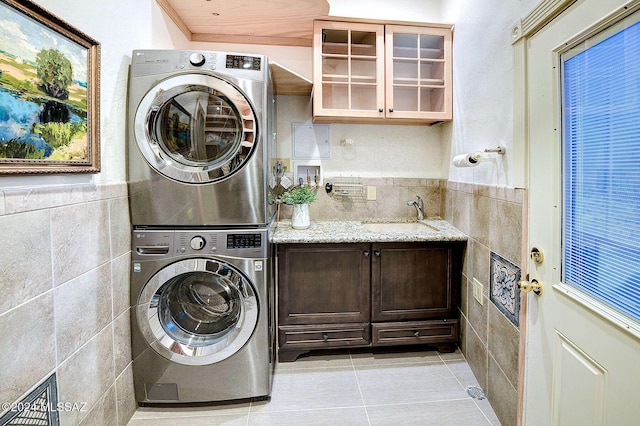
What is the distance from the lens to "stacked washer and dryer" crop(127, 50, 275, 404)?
1.52m

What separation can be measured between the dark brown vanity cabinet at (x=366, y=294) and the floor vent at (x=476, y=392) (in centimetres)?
34

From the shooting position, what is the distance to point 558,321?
3.74 feet

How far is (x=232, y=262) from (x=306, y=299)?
639 mm

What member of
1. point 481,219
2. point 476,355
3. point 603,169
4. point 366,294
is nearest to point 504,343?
point 476,355

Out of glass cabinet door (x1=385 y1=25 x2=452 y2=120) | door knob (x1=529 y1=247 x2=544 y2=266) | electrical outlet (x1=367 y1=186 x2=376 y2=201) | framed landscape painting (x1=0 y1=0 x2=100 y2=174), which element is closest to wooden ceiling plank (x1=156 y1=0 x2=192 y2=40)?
framed landscape painting (x1=0 y1=0 x2=100 y2=174)

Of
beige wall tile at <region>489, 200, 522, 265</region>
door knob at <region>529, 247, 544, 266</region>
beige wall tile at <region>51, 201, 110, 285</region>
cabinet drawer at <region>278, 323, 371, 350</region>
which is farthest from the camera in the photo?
cabinet drawer at <region>278, 323, 371, 350</region>

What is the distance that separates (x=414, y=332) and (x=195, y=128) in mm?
1883

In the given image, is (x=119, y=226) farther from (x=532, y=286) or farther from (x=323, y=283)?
(x=532, y=286)

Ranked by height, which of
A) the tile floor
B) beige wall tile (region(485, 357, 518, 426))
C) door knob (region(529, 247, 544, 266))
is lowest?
the tile floor

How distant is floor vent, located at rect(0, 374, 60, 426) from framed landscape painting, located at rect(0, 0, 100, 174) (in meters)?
0.74

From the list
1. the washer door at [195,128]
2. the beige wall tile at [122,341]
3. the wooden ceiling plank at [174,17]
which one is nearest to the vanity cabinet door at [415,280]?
the washer door at [195,128]

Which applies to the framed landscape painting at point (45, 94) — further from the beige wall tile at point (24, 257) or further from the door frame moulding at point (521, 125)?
the door frame moulding at point (521, 125)

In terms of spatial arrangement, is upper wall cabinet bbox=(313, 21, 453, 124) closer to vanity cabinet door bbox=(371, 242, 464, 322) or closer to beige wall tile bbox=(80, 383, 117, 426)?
vanity cabinet door bbox=(371, 242, 464, 322)

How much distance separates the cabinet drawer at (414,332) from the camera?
2.04 meters
